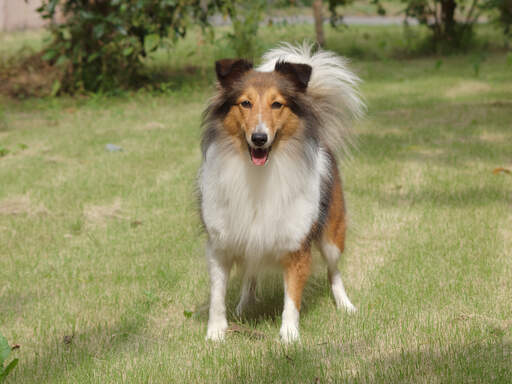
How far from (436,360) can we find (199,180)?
178 centimetres

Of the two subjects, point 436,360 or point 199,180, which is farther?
point 199,180

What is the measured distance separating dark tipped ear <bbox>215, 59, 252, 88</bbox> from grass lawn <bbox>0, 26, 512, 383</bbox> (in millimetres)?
1494

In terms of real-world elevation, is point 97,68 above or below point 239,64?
below

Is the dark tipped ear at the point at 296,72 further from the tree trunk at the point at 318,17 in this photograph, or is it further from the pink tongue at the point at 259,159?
the tree trunk at the point at 318,17

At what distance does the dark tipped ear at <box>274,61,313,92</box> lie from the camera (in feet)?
12.3

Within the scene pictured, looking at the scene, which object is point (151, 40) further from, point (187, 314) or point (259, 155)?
point (259, 155)

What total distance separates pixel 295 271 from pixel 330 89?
4.29 feet

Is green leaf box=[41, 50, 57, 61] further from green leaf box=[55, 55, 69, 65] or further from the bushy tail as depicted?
the bushy tail

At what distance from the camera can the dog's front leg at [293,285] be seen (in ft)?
12.7

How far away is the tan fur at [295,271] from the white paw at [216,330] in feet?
1.53

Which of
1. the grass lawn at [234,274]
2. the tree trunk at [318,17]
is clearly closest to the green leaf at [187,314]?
the grass lawn at [234,274]

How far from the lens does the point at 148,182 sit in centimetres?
725

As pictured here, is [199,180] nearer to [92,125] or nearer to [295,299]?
[295,299]

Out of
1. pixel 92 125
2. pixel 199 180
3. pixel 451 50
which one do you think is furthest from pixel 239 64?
pixel 451 50
